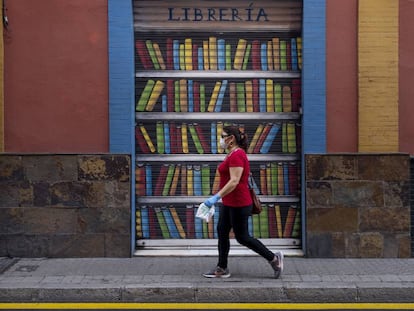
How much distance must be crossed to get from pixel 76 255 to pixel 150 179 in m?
1.39

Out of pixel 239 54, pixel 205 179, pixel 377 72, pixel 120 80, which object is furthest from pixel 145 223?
pixel 377 72

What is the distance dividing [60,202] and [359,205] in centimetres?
385

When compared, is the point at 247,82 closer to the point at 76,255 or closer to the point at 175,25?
the point at 175,25

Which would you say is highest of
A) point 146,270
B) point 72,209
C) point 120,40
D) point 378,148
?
point 120,40

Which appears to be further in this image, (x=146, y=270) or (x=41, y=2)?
(x=41, y=2)

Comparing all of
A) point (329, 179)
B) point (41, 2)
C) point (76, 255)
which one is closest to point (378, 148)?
point (329, 179)

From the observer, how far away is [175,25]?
328 inches

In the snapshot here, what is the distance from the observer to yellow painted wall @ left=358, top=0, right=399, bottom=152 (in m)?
8.07

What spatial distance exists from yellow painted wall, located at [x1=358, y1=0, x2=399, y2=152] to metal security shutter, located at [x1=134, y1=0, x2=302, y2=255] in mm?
848

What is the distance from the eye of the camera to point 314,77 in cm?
812

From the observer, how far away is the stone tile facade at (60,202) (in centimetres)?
801

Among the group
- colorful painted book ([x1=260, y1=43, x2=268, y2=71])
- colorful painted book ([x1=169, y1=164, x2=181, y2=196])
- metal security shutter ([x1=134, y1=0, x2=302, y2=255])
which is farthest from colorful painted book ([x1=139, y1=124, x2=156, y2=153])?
colorful painted book ([x1=260, y1=43, x2=268, y2=71])

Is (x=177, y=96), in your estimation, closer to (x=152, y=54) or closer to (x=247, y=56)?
(x=152, y=54)

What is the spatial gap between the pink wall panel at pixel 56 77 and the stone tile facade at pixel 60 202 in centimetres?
26
